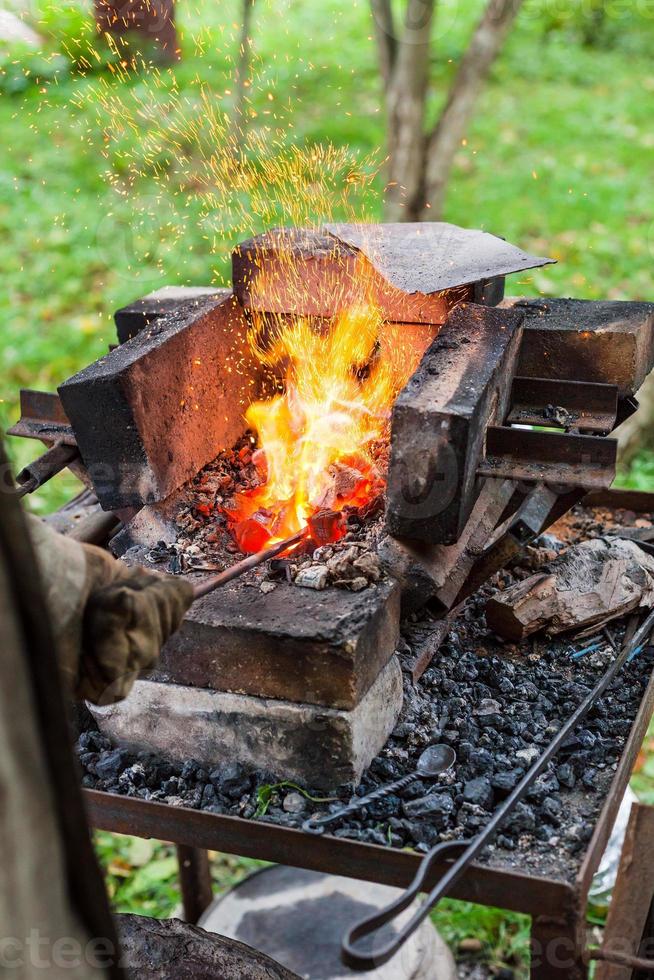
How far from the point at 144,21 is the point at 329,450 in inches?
310

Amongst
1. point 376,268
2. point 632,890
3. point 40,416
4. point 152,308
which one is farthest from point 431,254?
point 632,890

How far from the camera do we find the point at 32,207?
26.6 feet

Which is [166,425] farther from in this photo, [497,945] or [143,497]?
[497,945]

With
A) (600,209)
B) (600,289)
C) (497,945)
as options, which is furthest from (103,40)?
(497,945)

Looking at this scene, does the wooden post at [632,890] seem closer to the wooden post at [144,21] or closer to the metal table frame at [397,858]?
the metal table frame at [397,858]

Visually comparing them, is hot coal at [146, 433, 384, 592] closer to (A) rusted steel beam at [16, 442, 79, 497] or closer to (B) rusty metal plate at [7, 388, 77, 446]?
(A) rusted steel beam at [16, 442, 79, 497]

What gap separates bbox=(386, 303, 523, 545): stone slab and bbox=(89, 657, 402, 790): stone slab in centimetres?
40

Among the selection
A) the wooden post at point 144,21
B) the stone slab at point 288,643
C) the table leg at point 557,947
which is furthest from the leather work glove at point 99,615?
the wooden post at point 144,21

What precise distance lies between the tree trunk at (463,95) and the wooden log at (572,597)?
390cm

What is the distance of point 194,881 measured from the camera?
12.1 feet

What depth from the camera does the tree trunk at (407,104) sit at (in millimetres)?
5848

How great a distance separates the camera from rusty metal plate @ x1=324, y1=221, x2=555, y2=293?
2838mm

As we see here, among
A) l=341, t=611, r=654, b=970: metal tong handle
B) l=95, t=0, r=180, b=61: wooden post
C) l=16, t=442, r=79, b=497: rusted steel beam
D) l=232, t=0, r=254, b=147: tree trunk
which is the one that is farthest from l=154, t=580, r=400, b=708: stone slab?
l=95, t=0, r=180, b=61: wooden post

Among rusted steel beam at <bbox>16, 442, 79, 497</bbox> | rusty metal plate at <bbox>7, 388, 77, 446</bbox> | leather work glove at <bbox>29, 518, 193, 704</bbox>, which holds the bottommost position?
rusted steel beam at <bbox>16, 442, 79, 497</bbox>
